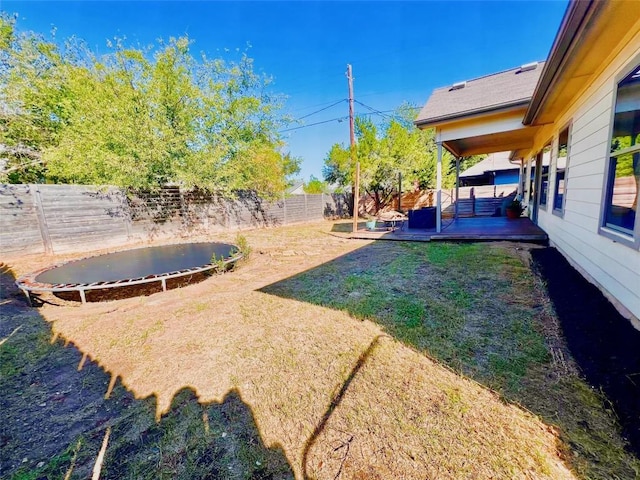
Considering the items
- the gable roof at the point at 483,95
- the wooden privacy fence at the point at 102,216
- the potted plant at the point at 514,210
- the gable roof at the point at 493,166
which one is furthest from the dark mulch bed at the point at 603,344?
the gable roof at the point at 493,166

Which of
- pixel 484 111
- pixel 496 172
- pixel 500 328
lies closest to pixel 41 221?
pixel 500 328

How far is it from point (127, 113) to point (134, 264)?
15.5ft

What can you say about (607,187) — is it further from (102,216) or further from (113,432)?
(102,216)

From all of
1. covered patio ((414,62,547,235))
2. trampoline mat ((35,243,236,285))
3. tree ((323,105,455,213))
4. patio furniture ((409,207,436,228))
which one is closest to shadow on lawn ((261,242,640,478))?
covered patio ((414,62,547,235))

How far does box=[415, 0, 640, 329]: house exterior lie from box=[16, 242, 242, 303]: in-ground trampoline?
205 inches

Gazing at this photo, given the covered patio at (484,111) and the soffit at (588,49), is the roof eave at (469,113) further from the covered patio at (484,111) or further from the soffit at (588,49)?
the soffit at (588,49)

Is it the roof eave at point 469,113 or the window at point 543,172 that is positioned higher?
the roof eave at point 469,113

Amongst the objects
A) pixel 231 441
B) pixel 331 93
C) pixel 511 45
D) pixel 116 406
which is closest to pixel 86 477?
pixel 116 406

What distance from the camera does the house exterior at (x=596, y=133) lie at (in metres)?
2.32

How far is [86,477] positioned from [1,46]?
481 inches

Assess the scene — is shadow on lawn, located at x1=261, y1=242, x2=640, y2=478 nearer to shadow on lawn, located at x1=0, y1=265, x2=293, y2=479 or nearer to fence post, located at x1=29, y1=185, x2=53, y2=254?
shadow on lawn, located at x1=0, y1=265, x2=293, y2=479

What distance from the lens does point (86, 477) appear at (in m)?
1.42

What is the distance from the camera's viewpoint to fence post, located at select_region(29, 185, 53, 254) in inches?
250

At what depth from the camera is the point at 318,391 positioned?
6.40 ft
